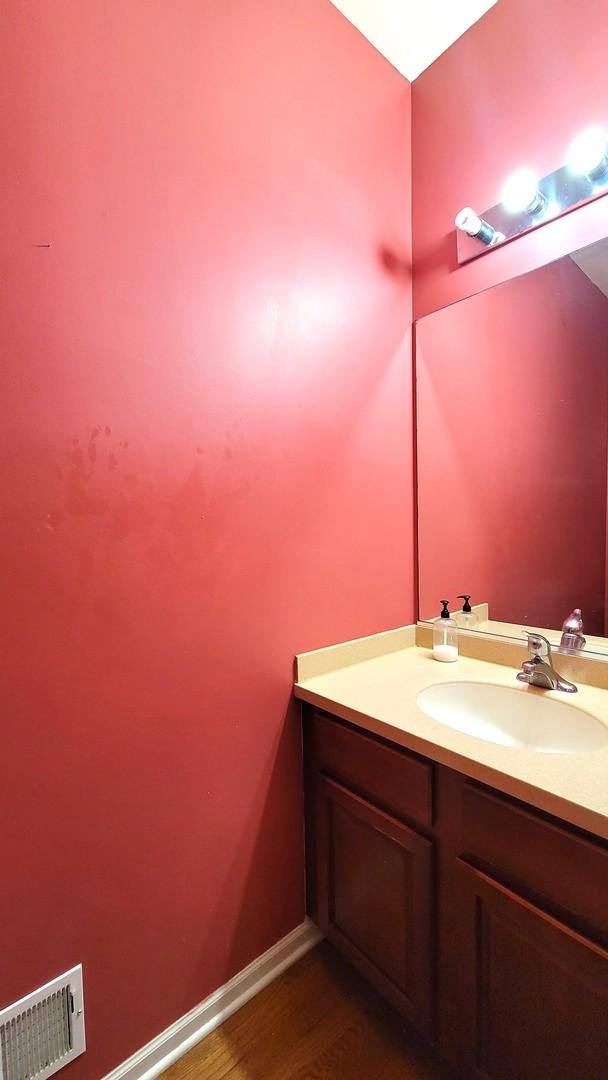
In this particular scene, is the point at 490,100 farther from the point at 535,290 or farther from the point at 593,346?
the point at 593,346

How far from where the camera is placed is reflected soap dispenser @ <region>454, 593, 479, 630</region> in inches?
61.6

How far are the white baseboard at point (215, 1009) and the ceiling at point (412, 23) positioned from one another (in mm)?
2682

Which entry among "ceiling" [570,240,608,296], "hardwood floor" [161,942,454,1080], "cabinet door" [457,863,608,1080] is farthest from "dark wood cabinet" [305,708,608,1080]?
"ceiling" [570,240,608,296]

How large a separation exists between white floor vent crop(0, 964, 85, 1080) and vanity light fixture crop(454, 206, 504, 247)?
2017 mm

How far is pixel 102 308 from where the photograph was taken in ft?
3.22

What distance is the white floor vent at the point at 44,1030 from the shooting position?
0.90m

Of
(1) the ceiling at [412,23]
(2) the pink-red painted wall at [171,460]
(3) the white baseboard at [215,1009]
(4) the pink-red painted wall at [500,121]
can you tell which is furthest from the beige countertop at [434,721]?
(1) the ceiling at [412,23]

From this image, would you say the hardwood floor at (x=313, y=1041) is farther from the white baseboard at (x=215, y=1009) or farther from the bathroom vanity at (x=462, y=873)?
the bathroom vanity at (x=462, y=873)

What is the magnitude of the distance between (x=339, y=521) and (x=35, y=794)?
3.23 ft

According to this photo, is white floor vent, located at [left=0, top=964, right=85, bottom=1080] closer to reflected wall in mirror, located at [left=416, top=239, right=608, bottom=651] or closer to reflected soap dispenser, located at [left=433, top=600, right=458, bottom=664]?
reflected soap dispenser, located at [left=433, top=600, right=458, bottom=664]

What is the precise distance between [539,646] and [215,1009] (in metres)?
1.25

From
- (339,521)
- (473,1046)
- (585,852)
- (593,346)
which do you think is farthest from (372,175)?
(473,1046)

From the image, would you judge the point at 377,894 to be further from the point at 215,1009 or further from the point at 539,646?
the point at 539,646

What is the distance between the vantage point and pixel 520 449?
148 centimetres
